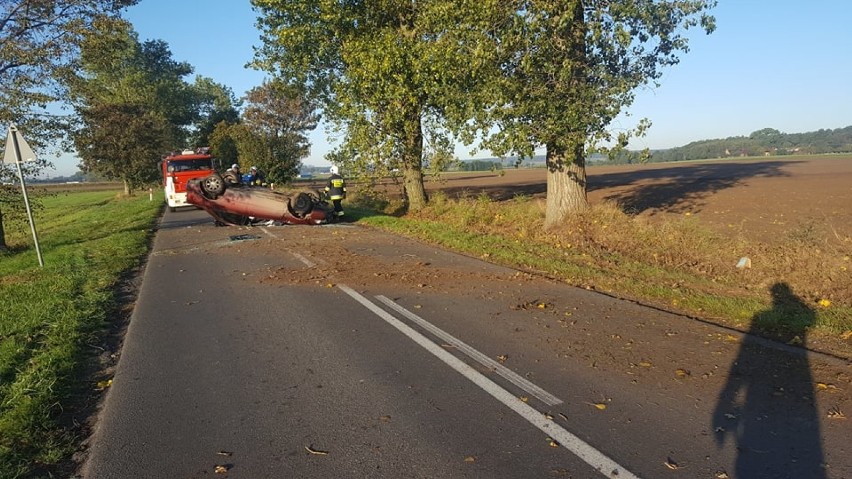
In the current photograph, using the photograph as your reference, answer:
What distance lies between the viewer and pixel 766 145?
129m

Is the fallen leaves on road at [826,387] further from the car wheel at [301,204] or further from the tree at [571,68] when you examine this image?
the car wheel at [301,204]

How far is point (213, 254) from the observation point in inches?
515

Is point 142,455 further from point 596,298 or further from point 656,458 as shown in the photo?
point 596,298

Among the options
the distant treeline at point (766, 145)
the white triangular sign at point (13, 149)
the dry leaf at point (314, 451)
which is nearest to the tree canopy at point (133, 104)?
the white triangular sign at point (13, 149)

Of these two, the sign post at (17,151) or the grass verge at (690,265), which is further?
the sign post at (17,151)

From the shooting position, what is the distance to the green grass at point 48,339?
4.16 metres

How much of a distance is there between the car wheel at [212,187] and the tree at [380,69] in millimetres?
4101

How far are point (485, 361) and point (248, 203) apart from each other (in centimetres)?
1363

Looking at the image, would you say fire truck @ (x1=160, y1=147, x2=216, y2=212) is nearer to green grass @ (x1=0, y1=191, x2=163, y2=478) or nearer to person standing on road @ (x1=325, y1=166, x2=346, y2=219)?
person standing on road @ (x1=325, y1=166, x2=346, y2=219)

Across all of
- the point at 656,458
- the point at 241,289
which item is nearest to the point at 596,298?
the point at 656,458

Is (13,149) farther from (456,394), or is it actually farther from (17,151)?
(456,394)

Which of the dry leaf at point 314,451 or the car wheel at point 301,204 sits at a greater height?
the car wheel at point 301,204

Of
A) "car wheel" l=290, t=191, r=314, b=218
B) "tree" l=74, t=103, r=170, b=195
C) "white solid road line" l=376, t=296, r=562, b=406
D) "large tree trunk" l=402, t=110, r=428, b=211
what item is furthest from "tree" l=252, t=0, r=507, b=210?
"tree" l=74, t=103, r=170, b=195

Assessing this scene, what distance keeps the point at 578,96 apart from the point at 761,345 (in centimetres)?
750
